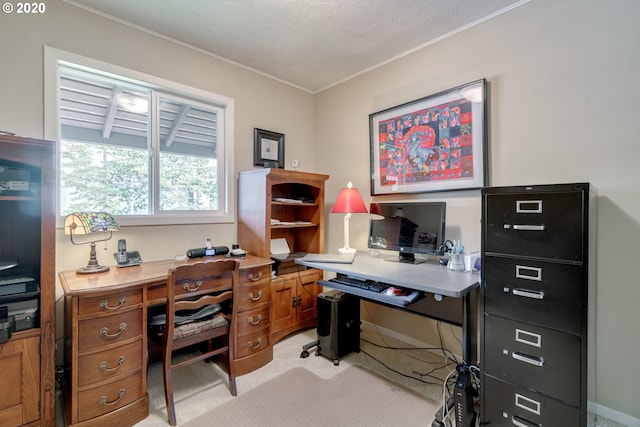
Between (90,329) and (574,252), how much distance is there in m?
2.50

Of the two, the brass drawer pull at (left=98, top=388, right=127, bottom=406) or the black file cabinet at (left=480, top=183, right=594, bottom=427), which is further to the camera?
the brass drawer pull at (left=98, top=388, right=127, bottom=406)

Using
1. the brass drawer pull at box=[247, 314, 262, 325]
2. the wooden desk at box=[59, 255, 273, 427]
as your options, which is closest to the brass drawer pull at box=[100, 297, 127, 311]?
the wooden desk at box=[59, 255, 273, 427]

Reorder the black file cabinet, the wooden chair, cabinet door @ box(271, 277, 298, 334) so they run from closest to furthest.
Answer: the black file cabinet
the wooden chair
cabinet door @ box(271, 277, 298, 334)

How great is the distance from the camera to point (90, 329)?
1.54m

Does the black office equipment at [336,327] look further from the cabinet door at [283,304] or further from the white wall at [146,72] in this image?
the white wall at [146,72]

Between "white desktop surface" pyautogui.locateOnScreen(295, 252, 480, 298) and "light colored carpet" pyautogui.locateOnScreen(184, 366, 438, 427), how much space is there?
2.59ft

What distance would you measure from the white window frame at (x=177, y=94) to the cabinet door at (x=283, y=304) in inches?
30.8

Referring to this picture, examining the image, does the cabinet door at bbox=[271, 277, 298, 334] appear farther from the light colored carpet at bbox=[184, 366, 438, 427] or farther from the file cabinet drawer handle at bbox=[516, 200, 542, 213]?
the file cabinet drawer handle at bbox=[516, 200, 542, 213]

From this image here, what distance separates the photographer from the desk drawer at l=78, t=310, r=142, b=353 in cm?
152

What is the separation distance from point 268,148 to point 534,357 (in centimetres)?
269

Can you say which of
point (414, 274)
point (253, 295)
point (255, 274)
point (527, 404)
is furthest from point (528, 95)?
point (253, 295)

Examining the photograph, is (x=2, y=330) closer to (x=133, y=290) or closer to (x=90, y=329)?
(x=90, y=329)
